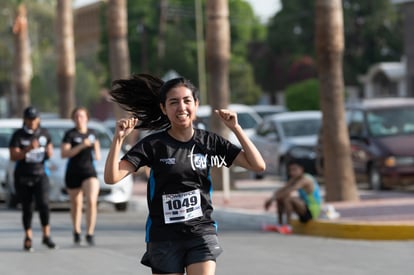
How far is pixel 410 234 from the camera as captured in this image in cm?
1603

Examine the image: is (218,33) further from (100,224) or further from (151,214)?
(151,214)

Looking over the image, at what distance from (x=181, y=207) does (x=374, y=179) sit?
53.4ft

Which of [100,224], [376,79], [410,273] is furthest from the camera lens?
[376,79]

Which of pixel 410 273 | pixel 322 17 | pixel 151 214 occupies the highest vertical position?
pixel 322 17

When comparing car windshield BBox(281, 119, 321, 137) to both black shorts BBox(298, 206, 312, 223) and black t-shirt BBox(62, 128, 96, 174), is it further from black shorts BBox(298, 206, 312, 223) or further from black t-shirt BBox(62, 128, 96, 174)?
black t-shirt BBox(62, 128, 96, 174)

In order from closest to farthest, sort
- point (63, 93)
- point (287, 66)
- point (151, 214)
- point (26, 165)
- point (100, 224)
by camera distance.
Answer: point (151, 214) < point (26, 165) < point (100, 224) < point (63, 93) < point (287, 66)

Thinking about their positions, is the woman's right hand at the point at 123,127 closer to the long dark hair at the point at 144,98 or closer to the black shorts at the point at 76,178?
the long dark hair at the point at 144,98

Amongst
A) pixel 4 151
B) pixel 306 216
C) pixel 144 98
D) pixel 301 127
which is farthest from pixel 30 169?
pixel 301 127

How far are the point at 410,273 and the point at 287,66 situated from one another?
7973cm

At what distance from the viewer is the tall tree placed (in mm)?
36562

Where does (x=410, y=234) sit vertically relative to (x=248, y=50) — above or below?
below

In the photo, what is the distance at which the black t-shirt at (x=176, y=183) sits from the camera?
7.83 m

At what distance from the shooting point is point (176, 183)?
793 centimetres

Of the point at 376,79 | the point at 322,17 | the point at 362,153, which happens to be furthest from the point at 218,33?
the point at 376,79
